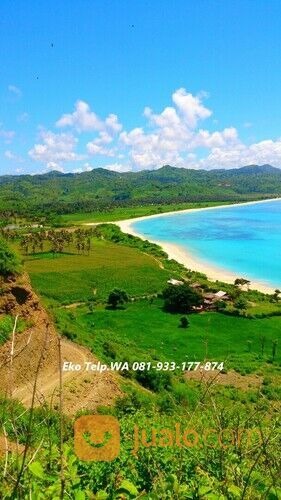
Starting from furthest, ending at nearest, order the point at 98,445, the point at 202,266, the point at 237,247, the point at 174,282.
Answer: the point at 237,247, the point at 202,266, the point at 174,282, the point at 98,445

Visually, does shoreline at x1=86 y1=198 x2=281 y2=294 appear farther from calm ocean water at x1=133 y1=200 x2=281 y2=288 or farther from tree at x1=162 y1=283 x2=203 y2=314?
tree at x1=162 y1=283 x2=203 y2=314

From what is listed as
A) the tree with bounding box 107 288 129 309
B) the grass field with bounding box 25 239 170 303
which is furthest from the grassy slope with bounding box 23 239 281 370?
the tree with bounding box 107 288 129 309

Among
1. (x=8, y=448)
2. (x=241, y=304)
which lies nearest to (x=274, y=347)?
(x=241, y=304)

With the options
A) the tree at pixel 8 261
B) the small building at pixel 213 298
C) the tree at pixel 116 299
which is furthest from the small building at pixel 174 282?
the tree at pixel 8 261

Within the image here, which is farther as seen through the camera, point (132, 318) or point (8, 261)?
point (132, 318)

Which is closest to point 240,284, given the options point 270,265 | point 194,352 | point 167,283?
point 167,283

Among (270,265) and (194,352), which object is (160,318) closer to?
(194,352)

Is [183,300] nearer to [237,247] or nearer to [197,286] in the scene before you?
Result: [197,286]

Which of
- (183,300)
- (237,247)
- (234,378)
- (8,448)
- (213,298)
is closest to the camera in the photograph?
(8,448)
